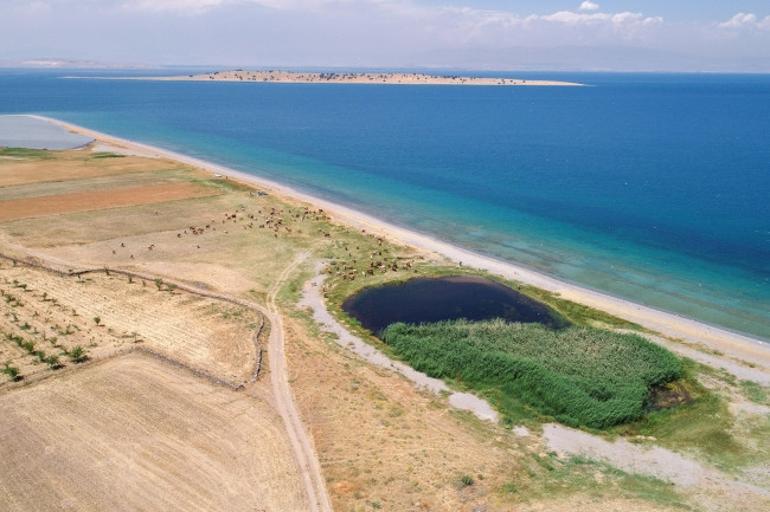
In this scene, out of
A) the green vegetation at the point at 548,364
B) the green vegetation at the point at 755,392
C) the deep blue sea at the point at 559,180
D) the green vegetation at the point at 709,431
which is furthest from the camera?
the deep blue sea at the point at 559,180

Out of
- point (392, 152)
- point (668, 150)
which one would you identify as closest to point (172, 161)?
point (392, 152)

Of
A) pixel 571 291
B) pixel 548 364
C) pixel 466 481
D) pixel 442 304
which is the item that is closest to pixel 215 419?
pixel 466 481

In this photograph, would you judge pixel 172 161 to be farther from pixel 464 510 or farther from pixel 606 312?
pixel 464 510

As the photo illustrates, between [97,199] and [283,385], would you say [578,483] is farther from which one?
[97,199]

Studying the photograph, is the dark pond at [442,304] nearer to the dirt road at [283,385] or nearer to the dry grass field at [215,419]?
the dry grass field at [215,419]

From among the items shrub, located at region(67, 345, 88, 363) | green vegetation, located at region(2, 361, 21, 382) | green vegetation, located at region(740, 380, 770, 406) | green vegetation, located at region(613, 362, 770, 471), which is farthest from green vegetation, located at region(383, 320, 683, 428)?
green vegetation, located at region(2, 361, 21, 382)

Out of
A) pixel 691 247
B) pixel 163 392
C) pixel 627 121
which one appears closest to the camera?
pixel 163 392

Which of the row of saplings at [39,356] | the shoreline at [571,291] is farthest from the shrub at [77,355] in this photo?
the shoreline at [571,291]

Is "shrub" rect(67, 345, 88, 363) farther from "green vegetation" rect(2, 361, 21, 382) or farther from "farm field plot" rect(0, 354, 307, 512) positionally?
"green vegetation" rect(2, 361, 21, 382)
